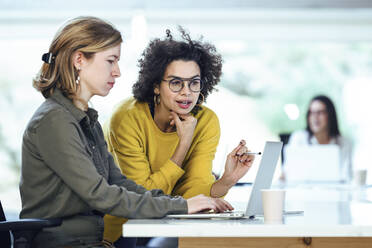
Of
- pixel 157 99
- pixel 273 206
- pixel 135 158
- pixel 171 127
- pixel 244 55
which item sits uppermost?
pixel 244 55

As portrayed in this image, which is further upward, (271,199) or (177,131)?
(177,131)

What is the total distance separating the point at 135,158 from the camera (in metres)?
2.29

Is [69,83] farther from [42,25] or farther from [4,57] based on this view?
[4,57]

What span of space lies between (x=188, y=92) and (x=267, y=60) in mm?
6217

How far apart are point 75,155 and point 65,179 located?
0.25ft

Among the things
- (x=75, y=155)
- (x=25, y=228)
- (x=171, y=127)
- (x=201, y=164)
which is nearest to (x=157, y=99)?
(x=171, y=127)

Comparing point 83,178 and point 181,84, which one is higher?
point 181,84

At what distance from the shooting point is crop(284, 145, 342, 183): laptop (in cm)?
404

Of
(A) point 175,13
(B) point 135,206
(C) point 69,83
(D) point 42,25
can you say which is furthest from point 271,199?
(D) point 42,25

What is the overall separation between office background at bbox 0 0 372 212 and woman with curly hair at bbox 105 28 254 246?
13.1ft

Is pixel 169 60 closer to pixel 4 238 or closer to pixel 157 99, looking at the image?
pixel 157 99

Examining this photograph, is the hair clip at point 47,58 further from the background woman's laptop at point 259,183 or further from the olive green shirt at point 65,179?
the background woman's laptop at point 259,183

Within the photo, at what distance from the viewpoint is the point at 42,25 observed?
7082mm

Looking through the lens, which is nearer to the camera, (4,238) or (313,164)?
(4,238)
